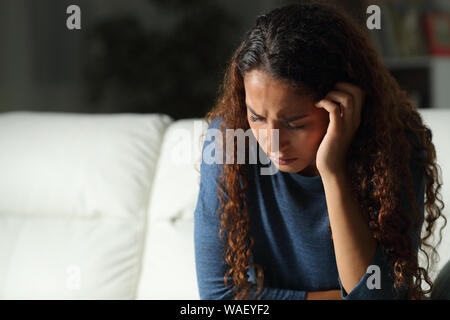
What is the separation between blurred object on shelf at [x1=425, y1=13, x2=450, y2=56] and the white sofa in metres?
1.48

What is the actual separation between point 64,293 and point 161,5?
1.79 metres

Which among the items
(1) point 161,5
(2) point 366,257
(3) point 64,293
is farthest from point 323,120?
(1) point 161,5

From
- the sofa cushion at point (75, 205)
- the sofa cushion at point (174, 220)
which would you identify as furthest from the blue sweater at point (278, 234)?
the sofa cushion at point (75, 205)

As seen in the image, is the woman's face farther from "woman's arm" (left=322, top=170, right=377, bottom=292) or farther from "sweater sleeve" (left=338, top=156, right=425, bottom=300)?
"sweater sleeve" (left=338, top=156, right=425, bottom=300)

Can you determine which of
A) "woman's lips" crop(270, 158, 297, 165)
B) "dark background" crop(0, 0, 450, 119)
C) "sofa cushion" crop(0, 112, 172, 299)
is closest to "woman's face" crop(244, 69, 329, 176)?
"woman's lips" crop(270, 158, 297, 165)

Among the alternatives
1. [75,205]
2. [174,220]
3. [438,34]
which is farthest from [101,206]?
[438,34]

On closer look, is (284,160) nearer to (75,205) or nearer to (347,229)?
(347,229)

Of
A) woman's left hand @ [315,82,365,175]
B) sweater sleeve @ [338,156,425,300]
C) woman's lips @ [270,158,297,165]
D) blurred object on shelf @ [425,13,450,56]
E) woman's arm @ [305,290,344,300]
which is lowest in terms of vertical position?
woman's arm @ [305,290,344,300]

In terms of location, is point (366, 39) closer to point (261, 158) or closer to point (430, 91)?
point (261, 158)

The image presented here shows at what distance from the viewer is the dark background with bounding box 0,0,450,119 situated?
2.60 m

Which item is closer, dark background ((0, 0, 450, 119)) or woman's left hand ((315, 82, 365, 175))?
woman's left hand ((315, 82, 365, 175))

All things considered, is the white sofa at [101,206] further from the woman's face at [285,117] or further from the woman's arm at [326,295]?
the woman's face at [285,117]

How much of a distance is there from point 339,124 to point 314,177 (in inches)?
6.5

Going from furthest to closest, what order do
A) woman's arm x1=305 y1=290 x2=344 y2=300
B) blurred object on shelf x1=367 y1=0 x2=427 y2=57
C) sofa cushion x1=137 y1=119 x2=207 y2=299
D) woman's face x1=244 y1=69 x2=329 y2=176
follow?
blurred object on shelf x1=367 y1=0 x2=427 y2=57, sofa cushion x1=137 y1=119 x2=207 y2=299, woman's arm x1=305 y1=290 x2=344 y2=300, woman's face x1=244 y1=69 x2=329 y2=176
